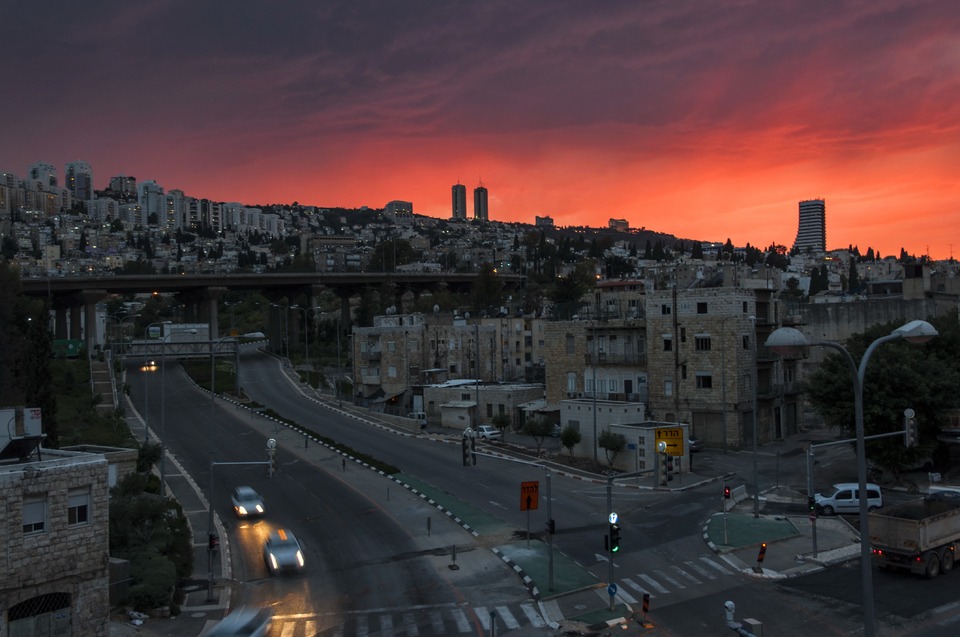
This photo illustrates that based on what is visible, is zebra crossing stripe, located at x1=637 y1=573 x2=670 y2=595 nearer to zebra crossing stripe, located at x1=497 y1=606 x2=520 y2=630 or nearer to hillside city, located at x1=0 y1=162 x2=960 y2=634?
zebra crossing stripe, located at x1=497 y1=606 x2=520 y2=630

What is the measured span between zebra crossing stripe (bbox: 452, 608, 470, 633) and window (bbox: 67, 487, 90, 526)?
1007cm

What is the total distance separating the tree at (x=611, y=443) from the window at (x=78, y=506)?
30.7 m

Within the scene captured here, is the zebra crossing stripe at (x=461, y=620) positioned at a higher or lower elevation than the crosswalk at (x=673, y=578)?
higher

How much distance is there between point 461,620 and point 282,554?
29.0ft

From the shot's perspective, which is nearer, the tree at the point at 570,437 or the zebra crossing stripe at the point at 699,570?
the zebra crossing stripe at the point at 699,570

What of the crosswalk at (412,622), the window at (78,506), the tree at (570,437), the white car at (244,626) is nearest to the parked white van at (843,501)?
the tree at (570,437)

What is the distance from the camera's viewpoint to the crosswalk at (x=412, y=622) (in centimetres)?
2069

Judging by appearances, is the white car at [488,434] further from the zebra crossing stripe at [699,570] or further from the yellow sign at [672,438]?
the zebra crossing stripe at [699,570]

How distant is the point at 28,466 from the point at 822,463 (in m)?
42.3

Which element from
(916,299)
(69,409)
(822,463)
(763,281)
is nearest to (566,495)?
(822,463)

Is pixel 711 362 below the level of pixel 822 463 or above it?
above

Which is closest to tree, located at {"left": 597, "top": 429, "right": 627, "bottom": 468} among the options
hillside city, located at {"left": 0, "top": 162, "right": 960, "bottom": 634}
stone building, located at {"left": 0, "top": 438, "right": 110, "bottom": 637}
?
hillside city, located at {"left": 0, "top": 162, "right": 960, "bottom": 634}

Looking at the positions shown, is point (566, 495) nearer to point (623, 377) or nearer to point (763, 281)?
point (623, 377)

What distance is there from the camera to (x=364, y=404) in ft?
250
